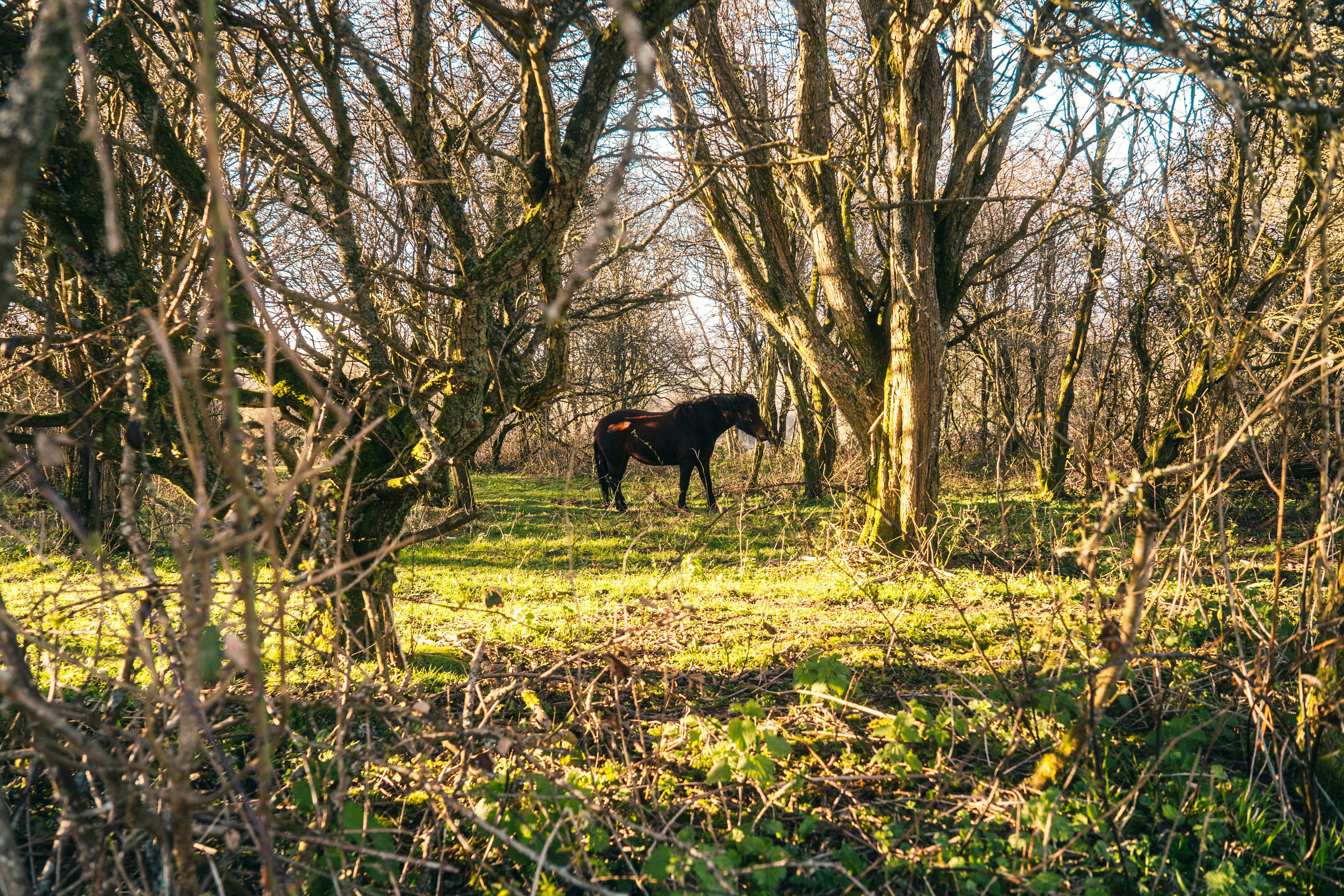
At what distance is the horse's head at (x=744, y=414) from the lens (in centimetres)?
997

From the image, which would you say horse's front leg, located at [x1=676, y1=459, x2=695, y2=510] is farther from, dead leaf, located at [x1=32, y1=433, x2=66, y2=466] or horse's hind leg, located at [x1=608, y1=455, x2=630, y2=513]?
dead leaf, located at [x1=32, y1=433, x2=66, y2=466]

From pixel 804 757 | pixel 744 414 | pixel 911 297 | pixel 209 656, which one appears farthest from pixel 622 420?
pixel 209 656

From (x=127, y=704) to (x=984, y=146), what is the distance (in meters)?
6.83

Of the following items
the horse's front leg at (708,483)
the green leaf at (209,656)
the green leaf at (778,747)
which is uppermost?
the green leaf at (209,656)

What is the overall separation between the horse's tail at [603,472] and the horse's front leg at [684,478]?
1.23 metres

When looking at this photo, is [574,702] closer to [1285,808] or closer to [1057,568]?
[1285,808]

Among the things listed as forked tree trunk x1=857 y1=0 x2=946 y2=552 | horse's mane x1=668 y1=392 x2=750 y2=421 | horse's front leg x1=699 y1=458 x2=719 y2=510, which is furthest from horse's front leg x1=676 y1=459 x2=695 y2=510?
forked tree trunk x1=857 y1=0 x2=946 y2=552

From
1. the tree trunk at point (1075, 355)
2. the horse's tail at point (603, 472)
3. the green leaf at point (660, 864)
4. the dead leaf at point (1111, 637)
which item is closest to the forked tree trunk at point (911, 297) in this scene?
the tree trunk at point (1075, 355)

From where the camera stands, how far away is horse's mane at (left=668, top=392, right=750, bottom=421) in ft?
32.8

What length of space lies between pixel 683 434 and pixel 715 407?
0.60 metres

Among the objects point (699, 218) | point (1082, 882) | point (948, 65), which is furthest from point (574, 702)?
point (699, 218)

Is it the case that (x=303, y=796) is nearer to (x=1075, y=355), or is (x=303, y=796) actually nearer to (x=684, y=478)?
(x=684, y=478)

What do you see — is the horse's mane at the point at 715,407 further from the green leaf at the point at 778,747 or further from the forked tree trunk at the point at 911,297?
the green leaf at the point at 778,747

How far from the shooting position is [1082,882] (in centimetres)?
203
